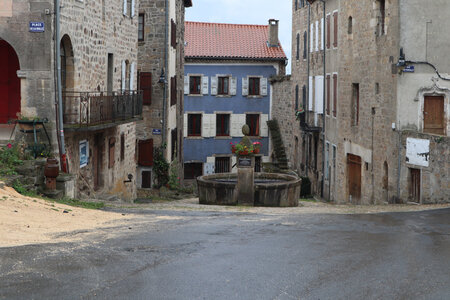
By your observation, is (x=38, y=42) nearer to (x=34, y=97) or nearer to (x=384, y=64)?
(x=34, y=97)

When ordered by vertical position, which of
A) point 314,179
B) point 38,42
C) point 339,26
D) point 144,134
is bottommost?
point 314,179

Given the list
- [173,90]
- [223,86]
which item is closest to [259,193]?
[173,90]

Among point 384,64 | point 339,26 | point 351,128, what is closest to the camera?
point 384,64

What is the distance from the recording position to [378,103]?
24031mm

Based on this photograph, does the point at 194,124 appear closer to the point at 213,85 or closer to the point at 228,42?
the point at 213,85

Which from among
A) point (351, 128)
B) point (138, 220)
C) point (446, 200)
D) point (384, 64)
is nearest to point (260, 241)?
point (138, 220)

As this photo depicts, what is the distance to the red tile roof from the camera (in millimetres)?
46094

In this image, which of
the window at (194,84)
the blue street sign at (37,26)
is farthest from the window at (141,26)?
the window at (194,84)

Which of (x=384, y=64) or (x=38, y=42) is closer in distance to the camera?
(x=38, y=42)

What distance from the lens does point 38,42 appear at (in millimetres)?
15836

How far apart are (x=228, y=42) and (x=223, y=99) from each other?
401 cm

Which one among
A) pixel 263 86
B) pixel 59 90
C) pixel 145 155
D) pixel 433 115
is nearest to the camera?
pixel 59 90

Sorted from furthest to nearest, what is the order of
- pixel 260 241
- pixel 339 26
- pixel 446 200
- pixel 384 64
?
1. pixel 339 26
2. pixel 384 64
3. pixel 446 200
4. pixel 260 241

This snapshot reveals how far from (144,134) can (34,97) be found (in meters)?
15.0
